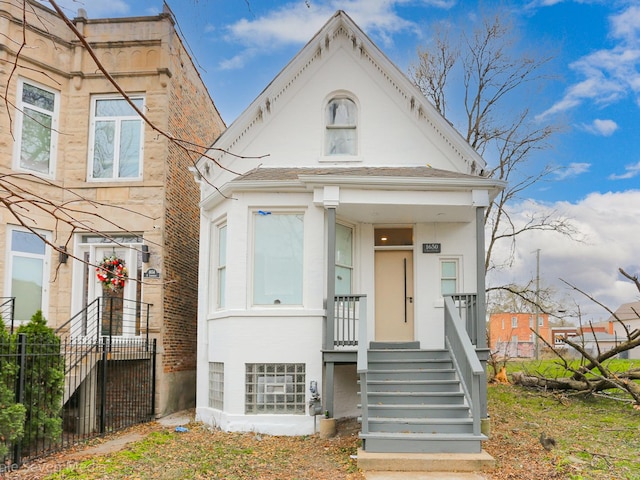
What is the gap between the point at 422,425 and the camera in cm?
829

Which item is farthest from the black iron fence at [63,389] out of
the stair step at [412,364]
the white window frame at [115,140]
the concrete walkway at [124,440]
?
the stair step at [412,364]

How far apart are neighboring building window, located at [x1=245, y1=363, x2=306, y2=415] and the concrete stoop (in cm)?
287

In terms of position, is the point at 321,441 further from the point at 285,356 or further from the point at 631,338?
→ the point at 631,338

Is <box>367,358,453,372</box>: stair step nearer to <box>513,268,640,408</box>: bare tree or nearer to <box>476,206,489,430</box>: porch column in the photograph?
<box>476,206,489,430</box>: porch column

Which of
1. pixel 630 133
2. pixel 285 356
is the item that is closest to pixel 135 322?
pixel 285 356

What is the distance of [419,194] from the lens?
10336mm

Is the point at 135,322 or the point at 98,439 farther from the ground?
the point at 135,322

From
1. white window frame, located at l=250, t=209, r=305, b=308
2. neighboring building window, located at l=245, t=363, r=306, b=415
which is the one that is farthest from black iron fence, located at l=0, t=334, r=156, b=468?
white window frame, located at l=250, t=209, r=305, b=308

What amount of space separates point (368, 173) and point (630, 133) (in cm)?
1229

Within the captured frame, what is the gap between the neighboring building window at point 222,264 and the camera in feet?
37.7

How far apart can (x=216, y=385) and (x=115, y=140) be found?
19.2 feet

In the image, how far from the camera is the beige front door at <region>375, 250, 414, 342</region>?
1167 centimetres

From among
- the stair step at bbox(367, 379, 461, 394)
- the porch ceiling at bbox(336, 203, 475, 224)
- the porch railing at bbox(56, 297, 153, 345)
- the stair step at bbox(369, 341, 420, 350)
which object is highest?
the porch ceiling at bbox(336, 203, 475, 224)

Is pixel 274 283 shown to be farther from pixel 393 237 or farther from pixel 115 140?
pixel 115 140
